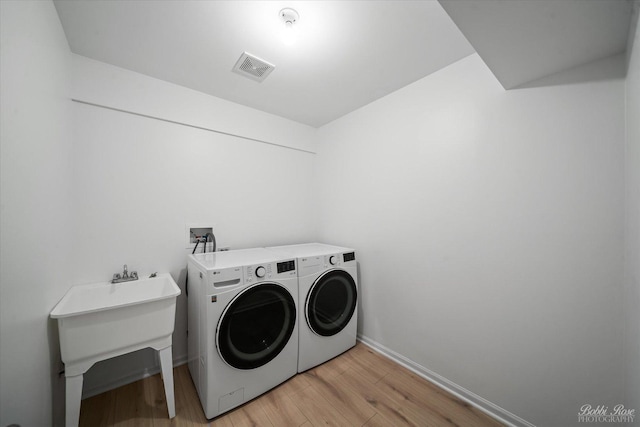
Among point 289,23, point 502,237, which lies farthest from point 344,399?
point 289,23

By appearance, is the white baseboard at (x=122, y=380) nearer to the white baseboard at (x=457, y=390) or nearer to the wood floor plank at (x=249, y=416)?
the wood floor plank at (x=249, y=416)

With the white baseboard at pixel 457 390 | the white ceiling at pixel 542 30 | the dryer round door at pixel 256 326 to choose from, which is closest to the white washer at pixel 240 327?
the dryer round door at pixel 256 326

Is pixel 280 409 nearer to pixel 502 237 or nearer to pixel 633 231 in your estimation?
pixel 502 237

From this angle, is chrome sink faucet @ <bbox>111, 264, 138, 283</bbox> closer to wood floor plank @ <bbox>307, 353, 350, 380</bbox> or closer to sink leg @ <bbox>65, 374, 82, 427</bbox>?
sink leg @ <bbox>65, 374, 82, 427</bbox>

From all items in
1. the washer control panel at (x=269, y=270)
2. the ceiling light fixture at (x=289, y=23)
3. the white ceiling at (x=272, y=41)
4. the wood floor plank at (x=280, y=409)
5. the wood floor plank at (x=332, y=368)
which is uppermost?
the white ceiling at (x=272, y=41)

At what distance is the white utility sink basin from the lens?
111 centimetres

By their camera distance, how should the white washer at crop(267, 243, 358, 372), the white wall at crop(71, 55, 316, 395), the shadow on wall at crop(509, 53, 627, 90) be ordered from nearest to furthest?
the shadow on wall at crop(509, 53, 627, 90), the white wall at crop(71, 55, 316, 395), the white washer at crop(267, 243, 358, 372)

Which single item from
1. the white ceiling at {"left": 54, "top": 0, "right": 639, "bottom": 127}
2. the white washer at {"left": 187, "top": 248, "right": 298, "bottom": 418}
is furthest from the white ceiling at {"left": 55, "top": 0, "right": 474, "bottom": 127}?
the white washer at {"left": 187, "top": 248, "right": 298, "bottom": 418}

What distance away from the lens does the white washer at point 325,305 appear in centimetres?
176

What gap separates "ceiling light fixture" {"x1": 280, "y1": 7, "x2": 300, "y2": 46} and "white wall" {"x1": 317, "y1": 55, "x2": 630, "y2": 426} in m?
1.06

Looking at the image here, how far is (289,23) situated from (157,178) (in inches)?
59.2

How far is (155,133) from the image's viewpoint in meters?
1.84

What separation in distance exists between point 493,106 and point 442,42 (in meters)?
0.52

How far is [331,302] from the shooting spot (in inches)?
77.1
